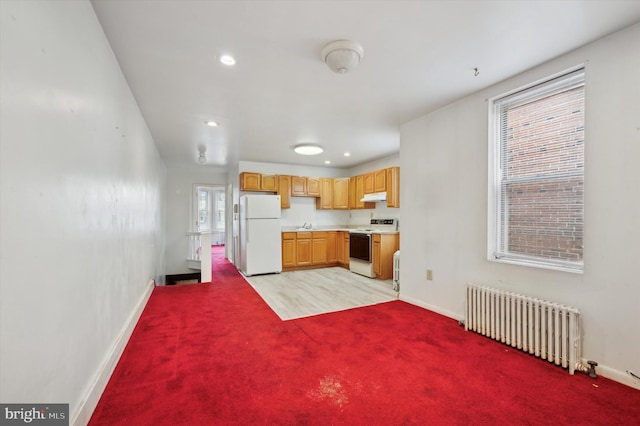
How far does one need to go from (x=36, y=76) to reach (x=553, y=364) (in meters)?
3.71

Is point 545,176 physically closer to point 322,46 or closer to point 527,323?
point 527,323

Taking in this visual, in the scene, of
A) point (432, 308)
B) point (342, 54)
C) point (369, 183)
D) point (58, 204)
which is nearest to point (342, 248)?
point (369, 183)

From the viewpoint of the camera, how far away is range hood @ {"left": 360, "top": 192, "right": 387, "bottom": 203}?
5.59 m

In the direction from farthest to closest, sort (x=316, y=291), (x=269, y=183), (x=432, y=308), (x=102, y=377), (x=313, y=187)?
(x=313, y=187), (x=269, y=183), (x=316, y=291), (x=432, y=308), (x=102, y=377)

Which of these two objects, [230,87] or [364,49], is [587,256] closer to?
[364,49]

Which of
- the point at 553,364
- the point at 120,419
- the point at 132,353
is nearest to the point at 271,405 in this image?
the point at 120,419

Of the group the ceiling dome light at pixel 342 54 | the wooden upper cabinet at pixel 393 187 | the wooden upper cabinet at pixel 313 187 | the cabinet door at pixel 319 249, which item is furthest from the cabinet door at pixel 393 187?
the ceiling dome light at pixel 342 54

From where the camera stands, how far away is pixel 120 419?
1585 millimetres

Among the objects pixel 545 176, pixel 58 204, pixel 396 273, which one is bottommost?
pixel 396 273

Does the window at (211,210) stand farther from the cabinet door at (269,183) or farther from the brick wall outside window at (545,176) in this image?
the brick wall outside window at (545,176)

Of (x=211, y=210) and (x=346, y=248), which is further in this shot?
(x=211, y=210)

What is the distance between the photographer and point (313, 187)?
21.6 ft

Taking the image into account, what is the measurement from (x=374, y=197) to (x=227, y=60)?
4.17m

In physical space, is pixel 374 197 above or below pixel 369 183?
below
